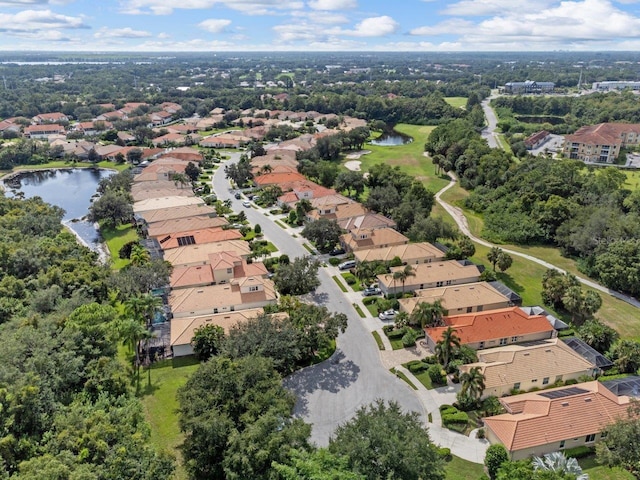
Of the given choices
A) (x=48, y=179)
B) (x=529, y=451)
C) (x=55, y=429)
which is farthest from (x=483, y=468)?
(x=48, y=179)

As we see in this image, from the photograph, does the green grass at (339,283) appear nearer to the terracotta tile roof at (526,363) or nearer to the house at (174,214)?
the terracotta tile roof at (526,363)

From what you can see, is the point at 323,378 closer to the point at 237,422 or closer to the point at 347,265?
the point at 237,422

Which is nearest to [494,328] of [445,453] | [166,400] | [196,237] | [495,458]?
[445,453]

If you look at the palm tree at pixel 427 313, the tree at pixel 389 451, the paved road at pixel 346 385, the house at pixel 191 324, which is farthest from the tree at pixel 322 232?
the tree at pixel 389 451

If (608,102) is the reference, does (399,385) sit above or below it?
below

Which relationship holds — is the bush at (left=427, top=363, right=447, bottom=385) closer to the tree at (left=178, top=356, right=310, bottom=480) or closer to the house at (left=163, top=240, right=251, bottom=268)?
the tree at (left=178, top=356, right=310, bottom=480)

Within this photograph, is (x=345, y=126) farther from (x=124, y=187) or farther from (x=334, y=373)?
(x=334, y=373)
